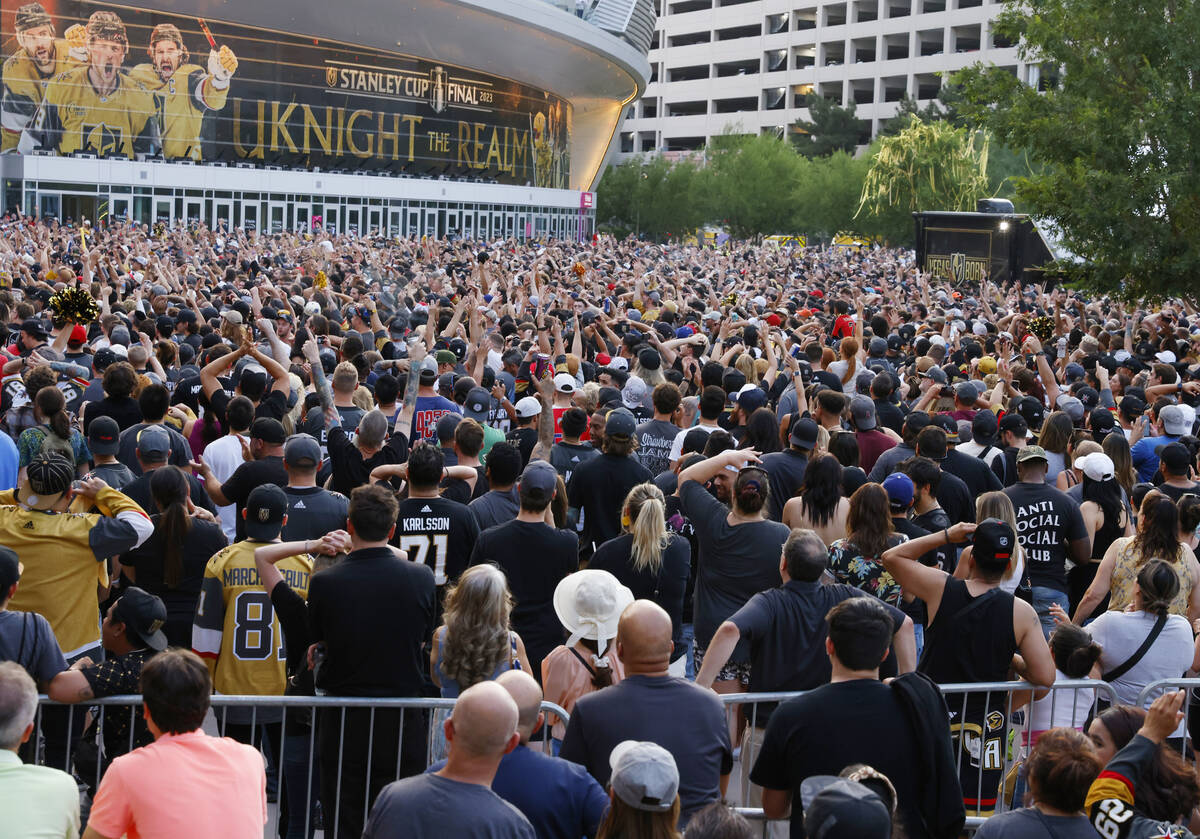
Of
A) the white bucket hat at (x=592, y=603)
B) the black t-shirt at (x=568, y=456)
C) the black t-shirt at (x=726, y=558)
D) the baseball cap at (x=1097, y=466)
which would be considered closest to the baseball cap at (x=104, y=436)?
the black t-shirt at (x=568, y=456)

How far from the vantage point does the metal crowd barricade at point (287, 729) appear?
17.6 ft

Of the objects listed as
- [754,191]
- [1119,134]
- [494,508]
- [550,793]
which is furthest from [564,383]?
[754,191]

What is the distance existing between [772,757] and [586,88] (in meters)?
77.9

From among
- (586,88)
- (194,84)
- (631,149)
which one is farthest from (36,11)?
(631,149)

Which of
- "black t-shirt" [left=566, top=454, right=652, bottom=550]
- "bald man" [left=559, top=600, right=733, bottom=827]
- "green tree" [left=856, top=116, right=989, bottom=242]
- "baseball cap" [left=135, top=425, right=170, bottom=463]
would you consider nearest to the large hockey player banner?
"green tree" [left=856, top=116, right=989, bottom=242]

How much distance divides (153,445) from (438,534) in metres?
1.74

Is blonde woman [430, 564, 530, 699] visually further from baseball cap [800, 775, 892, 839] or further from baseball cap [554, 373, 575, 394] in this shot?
baseball cap [554, 373, 575, 394]

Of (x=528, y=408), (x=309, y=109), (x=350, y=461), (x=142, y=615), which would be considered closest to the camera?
(x=142, y=615)

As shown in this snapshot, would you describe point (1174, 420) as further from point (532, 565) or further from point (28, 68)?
point (28, 68)

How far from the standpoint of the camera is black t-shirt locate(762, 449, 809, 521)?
808cm

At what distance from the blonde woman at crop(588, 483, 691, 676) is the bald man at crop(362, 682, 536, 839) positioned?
264 centimetres

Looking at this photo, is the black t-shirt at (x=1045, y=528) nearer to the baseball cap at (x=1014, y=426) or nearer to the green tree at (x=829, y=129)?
the baseball cap at (x=1014, y=426)

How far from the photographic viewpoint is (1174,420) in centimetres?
962

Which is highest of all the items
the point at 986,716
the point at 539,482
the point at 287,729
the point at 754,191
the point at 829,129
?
the point at 829,129
